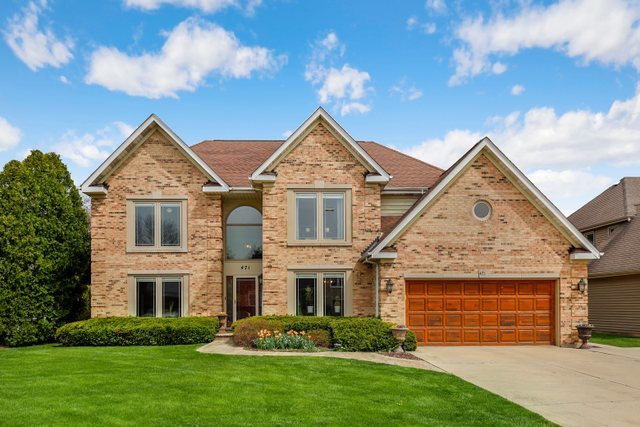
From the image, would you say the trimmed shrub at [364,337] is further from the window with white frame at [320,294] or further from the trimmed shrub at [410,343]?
the window with white frame at [320,294]

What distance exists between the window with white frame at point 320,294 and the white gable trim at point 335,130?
4034 millimetres

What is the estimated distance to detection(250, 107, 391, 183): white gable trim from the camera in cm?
1914

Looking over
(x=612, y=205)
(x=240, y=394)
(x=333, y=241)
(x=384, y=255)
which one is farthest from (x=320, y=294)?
(x=612, y=205)

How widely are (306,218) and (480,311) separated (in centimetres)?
704

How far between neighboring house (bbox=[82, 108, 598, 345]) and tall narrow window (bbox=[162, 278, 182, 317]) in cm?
4

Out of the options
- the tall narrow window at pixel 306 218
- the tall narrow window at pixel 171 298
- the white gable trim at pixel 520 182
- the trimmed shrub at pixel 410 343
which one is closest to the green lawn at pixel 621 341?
the white gable trim at pixel 520 182

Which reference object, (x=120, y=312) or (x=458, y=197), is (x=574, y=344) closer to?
(x=458, y=197)

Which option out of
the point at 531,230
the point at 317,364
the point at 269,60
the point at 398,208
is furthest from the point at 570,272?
the point at 269,60

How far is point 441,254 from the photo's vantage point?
17672mm

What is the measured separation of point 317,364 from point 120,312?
10.3 metres

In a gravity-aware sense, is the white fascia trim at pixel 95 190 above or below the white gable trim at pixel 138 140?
below

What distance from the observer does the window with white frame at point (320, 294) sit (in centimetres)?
1927

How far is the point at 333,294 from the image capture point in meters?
19.3

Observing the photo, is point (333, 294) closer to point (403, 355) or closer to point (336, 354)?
point (336, 354)
